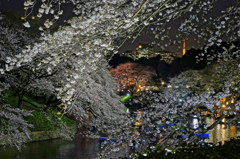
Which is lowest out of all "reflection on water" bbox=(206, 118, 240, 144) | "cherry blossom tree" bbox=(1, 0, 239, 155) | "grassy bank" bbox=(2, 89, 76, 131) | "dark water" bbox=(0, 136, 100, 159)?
"reflection on water" bbox=(206, 118, 240, 144)

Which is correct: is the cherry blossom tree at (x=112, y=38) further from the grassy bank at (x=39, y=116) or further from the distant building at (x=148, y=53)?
the grassy bank at (x=39, y=116)

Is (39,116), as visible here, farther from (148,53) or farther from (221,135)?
(221,135)

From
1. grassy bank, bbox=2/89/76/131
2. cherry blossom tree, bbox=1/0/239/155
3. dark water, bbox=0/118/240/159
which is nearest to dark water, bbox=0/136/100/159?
dark water, bbox=0/118/240/159

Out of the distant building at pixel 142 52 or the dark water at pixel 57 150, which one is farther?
the dark water at pixel 57 150

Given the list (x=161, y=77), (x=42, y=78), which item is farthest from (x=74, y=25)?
(x=161, y=77)

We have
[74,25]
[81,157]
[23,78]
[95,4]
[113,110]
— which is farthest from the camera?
[113,110]

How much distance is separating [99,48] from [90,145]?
981cm

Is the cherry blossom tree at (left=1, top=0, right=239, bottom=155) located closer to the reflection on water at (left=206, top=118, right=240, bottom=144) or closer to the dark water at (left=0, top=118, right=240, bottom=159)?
the dark water at (left=0, top=118, right=240, bottom=159)

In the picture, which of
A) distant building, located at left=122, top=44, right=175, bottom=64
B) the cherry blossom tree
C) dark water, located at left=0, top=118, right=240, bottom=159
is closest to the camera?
the cherry blossom tree

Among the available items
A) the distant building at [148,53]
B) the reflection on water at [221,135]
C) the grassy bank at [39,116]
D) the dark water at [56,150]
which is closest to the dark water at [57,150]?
the dark water at [56,150]

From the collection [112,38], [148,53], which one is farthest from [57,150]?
[112,38]

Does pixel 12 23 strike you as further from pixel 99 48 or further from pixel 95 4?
pixel 99 48

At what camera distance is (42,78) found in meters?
14.6

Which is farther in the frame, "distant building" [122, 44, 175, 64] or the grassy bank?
the grassy bank
